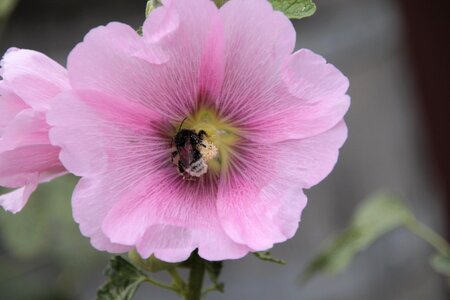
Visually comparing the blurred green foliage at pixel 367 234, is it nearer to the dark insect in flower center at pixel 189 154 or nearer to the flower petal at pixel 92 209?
the dark insect in flower center at pixel 189 154

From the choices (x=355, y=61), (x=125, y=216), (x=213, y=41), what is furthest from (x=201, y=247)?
(x=355, y=61)

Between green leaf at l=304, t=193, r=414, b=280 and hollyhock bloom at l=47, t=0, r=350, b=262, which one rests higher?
hollyhock bloom at l=47, t=0, r=350, b=262

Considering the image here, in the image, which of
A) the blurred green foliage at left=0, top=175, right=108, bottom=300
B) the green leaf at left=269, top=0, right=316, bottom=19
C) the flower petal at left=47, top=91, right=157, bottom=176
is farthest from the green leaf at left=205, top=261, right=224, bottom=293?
the blurred green foliage at left=0, top=175, right=108, bottom=300

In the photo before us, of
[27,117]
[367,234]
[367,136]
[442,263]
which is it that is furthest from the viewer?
[367,136]

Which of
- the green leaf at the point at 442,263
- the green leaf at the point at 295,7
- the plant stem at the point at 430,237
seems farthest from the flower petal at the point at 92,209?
the plant stem at the point at 430,237

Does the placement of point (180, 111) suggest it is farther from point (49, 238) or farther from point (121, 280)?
point (49, 238)

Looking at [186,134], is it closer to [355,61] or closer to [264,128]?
[264,128]

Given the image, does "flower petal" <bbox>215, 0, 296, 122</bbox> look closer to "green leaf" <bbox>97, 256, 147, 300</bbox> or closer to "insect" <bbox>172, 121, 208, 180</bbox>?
"insect" <bbox>172, 121, 208, 180</bbox>

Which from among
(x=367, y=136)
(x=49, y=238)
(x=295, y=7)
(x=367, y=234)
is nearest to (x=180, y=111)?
(x=295, y=7)
